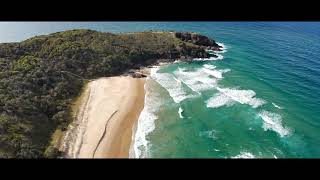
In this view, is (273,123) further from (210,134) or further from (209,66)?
(209,66)

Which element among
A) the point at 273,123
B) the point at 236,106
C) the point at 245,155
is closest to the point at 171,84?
the point at 236,106

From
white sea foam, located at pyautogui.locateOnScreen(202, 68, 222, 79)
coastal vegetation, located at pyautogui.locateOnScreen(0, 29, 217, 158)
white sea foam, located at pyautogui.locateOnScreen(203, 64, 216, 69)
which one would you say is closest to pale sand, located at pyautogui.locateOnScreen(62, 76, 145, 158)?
coastal vegetation, located at pyautogui.locateOnScreen(0, 29, 217, 158)

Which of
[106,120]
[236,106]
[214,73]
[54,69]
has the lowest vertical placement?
[106,120]
